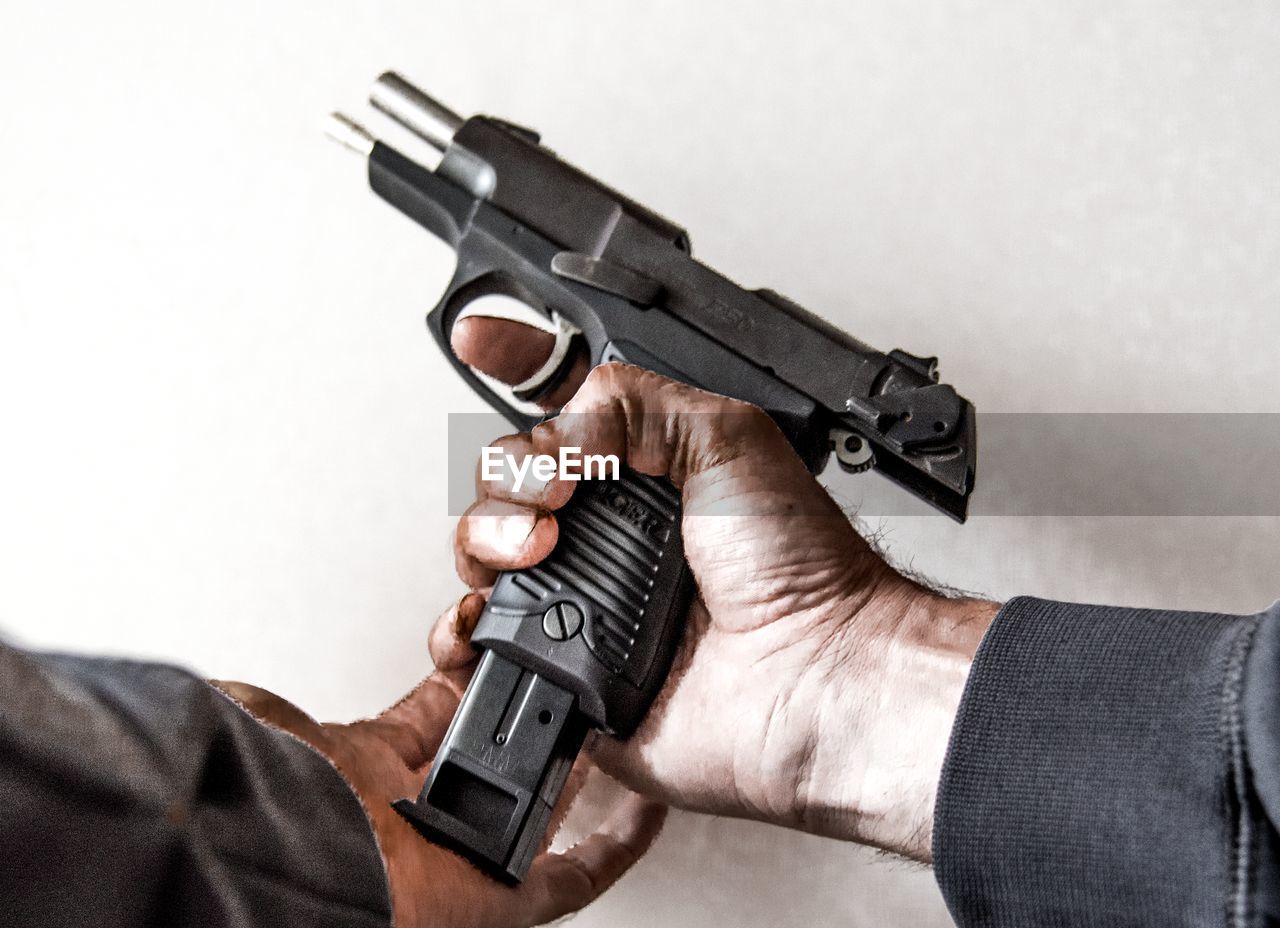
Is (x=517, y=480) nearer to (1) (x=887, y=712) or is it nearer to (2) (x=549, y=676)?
(2) (x=549, y=676)

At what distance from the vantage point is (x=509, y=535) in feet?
2.52

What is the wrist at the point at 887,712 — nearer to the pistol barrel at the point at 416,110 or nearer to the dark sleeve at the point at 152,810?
the dark sleeve at the point at 152,810

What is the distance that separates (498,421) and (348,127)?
0.29m

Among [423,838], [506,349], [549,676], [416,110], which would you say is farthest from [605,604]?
[416,110]

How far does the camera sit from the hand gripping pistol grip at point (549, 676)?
28.6 inches

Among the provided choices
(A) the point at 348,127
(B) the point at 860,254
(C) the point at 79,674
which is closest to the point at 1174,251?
(B) the point at 860,254

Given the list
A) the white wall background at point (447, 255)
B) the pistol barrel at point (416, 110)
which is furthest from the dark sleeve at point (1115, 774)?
the pistol barrel at point (416, 110)

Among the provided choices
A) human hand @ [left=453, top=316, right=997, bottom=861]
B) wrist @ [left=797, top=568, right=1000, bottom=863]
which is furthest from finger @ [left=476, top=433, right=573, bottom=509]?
wrist @ [left=797, top=568, right=1000, bottom=863]

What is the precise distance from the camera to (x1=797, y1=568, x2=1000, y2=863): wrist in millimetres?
724

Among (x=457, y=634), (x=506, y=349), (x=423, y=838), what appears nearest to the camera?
(x=423, y=838)

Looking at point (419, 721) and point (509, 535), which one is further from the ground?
point (509, 535)

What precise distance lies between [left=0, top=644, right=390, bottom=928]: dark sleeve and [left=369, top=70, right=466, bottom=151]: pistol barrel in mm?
489

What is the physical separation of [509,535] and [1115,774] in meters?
0.41

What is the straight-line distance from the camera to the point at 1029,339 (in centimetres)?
99
